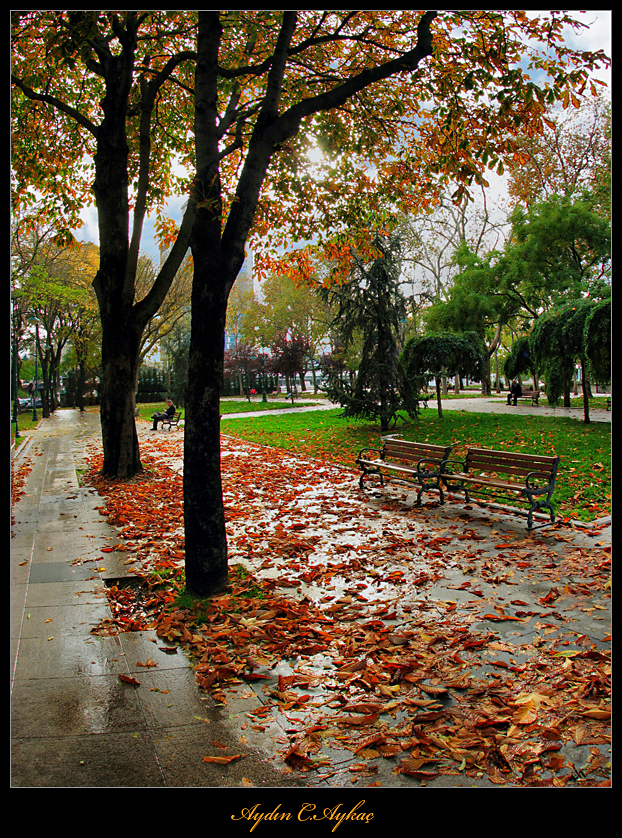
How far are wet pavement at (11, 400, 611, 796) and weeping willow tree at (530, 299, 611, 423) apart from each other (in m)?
10.4

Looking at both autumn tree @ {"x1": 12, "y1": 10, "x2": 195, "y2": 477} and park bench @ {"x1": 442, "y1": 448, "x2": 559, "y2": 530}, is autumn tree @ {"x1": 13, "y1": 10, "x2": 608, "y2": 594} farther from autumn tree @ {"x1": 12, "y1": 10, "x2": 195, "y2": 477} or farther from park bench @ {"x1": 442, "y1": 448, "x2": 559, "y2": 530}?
park bench @ {"x1": 442, "y1": 448, "x2": 559, "y2": 530}

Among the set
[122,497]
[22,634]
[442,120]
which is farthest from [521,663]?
[122,497]

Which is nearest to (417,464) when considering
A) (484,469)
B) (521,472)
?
(484,469)

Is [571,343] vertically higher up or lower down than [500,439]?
higher up

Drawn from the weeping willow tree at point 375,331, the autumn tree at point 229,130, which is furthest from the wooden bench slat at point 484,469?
the weeping willow tree at point 375,331

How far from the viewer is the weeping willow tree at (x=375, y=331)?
56.7 ft

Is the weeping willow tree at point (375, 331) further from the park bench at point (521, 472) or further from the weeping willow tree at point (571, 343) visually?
the park bench at point (521, 472)

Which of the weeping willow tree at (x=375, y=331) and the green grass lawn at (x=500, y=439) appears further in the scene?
the weeping willow tree at (x=375, y=331)

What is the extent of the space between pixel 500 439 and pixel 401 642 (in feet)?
40.6

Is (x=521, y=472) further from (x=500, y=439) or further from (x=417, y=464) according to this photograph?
(x=500, y=439)

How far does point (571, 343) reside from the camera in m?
17.5

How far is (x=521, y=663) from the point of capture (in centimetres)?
387

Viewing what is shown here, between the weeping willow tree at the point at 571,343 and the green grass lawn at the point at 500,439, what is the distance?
161 cm
